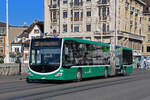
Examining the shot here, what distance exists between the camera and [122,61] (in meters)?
34.4

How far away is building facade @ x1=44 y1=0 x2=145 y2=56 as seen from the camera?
A: 7119 cm

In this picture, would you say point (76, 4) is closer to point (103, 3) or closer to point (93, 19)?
point (93, 19)

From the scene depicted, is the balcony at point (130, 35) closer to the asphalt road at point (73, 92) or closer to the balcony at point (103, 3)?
the balcony at point (103, 3)

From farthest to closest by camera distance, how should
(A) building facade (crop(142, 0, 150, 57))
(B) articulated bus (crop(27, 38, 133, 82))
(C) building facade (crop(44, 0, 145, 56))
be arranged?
(A) building facade (crop(142, 0, 150, 57))
(C) building facade (crop(44, 0, 145, 56))
(B) articulated bus (crop(27, 38, 133, 82))

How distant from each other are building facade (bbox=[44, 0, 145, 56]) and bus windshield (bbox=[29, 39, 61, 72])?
153 ft

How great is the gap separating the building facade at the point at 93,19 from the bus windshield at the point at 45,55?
153 feet

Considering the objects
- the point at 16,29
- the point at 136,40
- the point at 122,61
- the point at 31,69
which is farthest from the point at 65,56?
the point at 16,29

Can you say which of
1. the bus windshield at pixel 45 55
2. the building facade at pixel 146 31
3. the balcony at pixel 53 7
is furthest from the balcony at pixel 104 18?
the bus windshield at pixel 45 55

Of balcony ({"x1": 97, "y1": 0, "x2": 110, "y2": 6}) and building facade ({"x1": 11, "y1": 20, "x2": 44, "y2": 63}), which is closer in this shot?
balcony ({"x1": 97, "y1": 0, "x2": 110, "y2": 6})

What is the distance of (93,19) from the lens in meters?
72.9

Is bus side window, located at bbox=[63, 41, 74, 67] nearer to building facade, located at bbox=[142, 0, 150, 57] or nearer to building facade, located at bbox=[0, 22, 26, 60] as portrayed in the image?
building facade, located at bbox=[142, 0, 150, 57]

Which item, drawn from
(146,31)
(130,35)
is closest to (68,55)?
(130,35)

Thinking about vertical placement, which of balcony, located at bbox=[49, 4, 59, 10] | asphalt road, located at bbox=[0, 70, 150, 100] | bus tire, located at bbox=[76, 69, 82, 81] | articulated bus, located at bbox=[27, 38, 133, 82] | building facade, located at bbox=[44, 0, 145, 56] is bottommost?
asphalt road, located at bbox=[0, 70, 150, 100]

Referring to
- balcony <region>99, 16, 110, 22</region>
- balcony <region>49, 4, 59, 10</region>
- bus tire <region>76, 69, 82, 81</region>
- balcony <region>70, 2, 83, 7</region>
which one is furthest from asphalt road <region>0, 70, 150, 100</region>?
balcony <region>49, 4, 59, 10</region>
